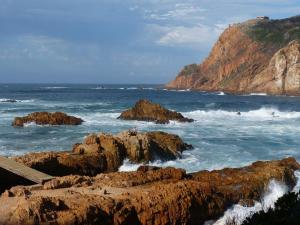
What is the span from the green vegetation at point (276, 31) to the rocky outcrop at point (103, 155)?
126559 millimetres

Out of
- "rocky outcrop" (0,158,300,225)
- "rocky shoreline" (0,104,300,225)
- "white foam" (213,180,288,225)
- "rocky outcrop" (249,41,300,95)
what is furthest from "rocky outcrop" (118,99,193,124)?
"rocky outcrop" (249,41,300,95)

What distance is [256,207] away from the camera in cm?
1564

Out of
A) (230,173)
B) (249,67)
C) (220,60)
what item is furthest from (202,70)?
(230,173)

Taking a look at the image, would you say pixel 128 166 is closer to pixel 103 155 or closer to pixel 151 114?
pixel 103 155

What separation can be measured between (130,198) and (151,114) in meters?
32.5

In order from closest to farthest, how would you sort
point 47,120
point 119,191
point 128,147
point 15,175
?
1. point 119,191
2. point 15,175
3. point 128,147
4. point 47,120

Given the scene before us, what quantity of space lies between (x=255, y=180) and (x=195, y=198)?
155 inches

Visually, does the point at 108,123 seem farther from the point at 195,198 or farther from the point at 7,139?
the point at 195,198

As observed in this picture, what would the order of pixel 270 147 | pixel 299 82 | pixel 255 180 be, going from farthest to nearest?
1. pixel 299 82
2. pixel 270 147
3. pixel 255 180

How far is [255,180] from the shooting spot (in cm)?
1717

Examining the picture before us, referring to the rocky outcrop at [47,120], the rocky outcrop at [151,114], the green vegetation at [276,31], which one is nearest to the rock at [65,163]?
the rocky outcrop at [47,120]

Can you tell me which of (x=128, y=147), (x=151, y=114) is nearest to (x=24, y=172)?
(x=128, y=147)

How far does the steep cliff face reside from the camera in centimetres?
11481

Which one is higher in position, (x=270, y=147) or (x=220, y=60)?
(x=220, y=60)
